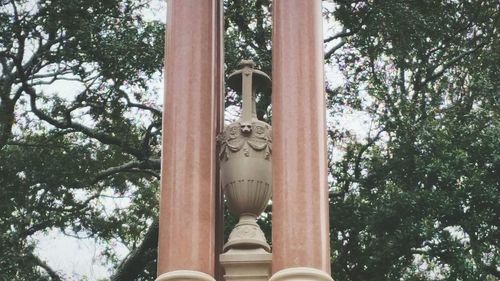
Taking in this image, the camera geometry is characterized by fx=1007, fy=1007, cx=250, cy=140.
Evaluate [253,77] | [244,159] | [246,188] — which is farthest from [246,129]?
[253,77]

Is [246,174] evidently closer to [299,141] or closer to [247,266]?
[299,141]

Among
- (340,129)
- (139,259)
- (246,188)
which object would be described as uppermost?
(340,129)

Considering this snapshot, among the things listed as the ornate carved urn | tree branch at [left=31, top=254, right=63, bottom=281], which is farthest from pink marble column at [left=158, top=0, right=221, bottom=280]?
tree branch at [left=31, top=254, right=63, bottom=281]

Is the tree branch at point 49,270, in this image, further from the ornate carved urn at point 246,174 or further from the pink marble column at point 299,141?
the pink marble column at point 299,141

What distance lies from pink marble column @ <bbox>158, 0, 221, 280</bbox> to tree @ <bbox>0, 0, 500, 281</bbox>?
21.3 ft

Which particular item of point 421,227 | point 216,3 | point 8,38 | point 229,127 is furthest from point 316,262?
point 8,38

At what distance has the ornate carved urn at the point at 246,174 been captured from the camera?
11648 millimetres

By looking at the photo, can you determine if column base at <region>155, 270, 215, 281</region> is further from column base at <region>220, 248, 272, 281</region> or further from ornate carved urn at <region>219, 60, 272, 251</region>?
ornate carved urn at <region>219, 60, 272, 251</region>

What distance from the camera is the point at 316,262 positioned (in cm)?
1073

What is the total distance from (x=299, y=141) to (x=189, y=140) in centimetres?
129

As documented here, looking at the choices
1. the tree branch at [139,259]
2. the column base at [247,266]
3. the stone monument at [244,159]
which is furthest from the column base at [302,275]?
the tree branch at [139,259]

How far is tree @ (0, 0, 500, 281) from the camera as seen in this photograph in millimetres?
17734

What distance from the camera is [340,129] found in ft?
66.6

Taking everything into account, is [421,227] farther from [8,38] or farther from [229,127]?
[8,38]
